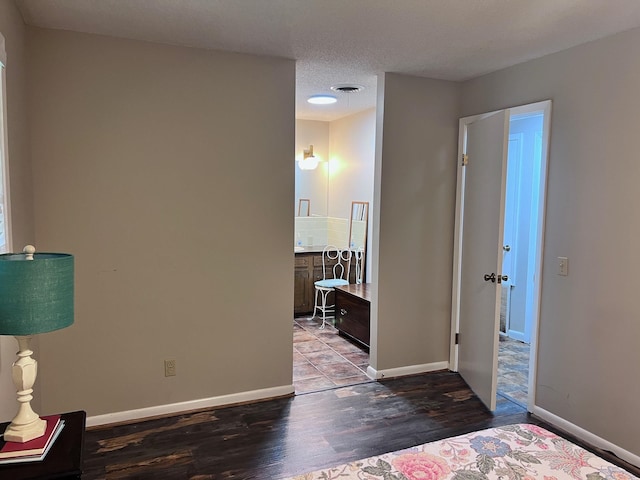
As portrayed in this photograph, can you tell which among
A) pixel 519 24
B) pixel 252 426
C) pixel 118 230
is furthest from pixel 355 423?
pixel 519 24

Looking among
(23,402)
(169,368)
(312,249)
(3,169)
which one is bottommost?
(169,368)

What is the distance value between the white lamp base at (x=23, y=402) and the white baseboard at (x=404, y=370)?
2760 millimetres

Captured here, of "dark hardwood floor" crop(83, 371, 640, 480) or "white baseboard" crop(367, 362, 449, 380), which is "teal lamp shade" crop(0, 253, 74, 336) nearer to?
"dark hardwood floor" crop(83, 371, 640, 480)

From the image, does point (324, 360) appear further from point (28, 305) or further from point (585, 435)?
point (28, 305)

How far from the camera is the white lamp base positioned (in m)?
1.53

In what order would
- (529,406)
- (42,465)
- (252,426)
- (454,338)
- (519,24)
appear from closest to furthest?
(42,465) < (519,24) < (252,426) < (529,406) < (454,338)

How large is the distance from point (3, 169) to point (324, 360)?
9.97ft

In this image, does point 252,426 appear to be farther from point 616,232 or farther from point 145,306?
point 616,232

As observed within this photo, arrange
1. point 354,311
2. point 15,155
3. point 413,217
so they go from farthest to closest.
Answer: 1. point 354,311
2. point 413,217
3. point 15,155

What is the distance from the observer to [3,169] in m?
2.09

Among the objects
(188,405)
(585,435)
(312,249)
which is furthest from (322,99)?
(585,435)

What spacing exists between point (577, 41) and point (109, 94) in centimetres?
295

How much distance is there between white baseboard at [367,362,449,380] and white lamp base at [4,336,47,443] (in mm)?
2760

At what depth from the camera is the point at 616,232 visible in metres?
2.76
